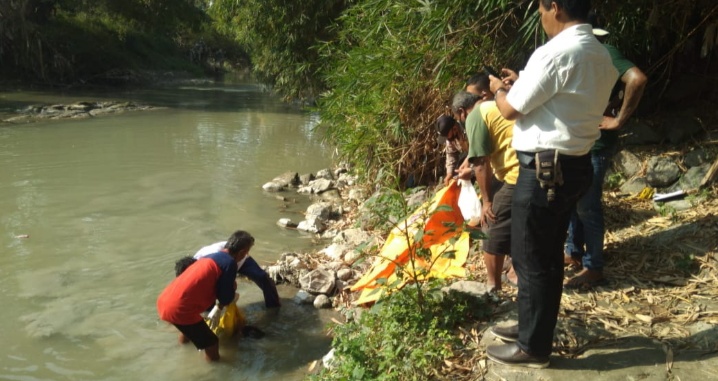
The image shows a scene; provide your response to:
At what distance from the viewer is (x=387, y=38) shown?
645 centimetres

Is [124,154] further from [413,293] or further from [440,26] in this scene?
[413,293]

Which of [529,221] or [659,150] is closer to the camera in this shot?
[529,221]

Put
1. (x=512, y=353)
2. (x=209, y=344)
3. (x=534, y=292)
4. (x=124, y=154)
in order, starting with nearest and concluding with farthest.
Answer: (x=534, y=292) → (x=512, y=353) → (x=209, y=344) → (x=124, y=154)

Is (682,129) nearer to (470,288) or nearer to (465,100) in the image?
(465,100)

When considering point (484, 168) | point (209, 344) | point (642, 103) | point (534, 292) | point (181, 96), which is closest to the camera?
point (534, 292)

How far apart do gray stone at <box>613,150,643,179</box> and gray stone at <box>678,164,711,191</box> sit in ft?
1.57

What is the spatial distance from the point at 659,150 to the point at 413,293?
10.5 ft

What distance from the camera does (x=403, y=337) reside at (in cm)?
321

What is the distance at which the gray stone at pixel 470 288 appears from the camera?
3.56 m

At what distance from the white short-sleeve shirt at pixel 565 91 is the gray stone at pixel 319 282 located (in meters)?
2.98

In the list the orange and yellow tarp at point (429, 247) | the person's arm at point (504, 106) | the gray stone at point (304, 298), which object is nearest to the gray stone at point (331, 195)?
the gray stone at point (304, 298)

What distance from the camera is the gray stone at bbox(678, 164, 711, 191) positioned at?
462 centimetres

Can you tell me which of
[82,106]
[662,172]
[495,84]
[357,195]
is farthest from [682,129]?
[82,106]

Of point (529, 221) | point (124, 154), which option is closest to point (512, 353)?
point (529, 221)
